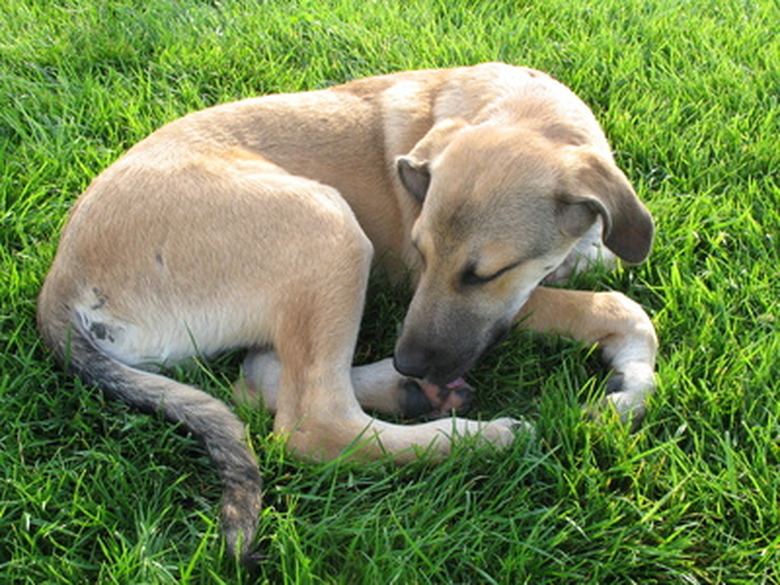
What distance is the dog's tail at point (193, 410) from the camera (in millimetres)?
2436

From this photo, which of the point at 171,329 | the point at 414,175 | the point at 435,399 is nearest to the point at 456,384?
the point at 435,399

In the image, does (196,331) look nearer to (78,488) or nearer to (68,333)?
(68,333)

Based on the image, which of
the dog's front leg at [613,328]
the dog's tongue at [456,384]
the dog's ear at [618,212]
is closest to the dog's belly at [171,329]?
the dog's tongue at [456,384]

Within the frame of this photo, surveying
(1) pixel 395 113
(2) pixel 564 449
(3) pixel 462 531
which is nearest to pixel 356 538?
(3) pixel 462 531

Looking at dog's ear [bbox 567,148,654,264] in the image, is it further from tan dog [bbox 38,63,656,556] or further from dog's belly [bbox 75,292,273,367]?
dog's belly [bbox 75,292,273,367]

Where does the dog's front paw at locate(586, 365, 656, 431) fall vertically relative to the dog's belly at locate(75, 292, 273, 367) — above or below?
below

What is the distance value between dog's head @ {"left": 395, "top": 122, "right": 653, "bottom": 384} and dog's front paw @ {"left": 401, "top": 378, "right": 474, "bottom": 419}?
8 cm

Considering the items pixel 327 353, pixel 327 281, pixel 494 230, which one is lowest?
pixel 327 353

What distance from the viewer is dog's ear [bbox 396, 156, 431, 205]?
3252 mm

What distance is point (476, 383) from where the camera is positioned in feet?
10.7

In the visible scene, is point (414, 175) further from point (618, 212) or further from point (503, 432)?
point (503, 432)

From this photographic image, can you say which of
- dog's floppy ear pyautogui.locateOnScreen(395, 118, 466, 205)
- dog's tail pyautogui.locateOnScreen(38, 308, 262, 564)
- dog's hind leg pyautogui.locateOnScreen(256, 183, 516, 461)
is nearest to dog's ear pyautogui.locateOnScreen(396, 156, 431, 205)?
dog's floppy ear pyautogui.locateOnScreen(395, 118, 466, 205)

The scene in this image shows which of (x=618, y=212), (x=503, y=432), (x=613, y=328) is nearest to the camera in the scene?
(x=503, y=432)

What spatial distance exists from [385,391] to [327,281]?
0.50m
